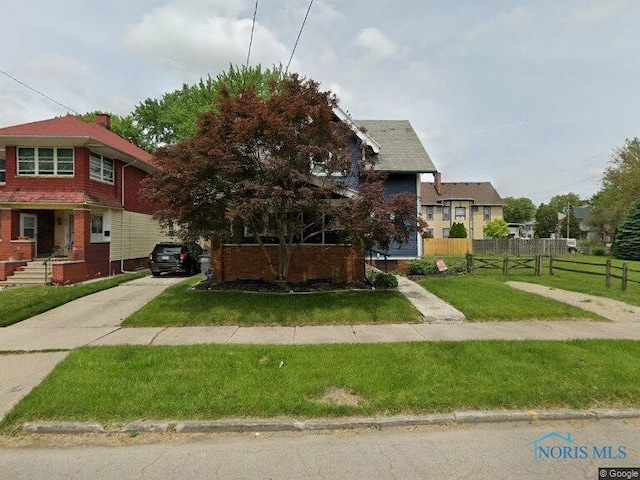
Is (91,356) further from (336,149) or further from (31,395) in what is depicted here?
(336,149)

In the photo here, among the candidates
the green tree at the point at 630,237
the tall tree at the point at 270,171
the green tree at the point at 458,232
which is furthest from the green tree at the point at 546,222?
the tall tree at the point at 270,171

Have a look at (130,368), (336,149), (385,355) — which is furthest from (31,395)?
(336,149)

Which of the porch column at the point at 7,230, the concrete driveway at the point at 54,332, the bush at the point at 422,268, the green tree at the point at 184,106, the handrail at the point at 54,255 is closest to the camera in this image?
the concrete driveway at the point at 54,332

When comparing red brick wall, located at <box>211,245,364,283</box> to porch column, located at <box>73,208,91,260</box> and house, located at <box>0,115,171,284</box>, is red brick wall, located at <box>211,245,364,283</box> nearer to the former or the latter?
house, located at <box>0,115,171,284</box>

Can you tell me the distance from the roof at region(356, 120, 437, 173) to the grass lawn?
25.9 feet

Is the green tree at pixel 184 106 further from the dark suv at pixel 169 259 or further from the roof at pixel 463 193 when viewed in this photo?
the roof at pixel 463 193

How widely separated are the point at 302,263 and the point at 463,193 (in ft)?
150

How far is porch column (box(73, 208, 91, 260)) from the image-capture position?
15.0 metres

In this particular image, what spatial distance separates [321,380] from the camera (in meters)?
4.89

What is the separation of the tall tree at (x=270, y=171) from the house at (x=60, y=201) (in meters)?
6.29

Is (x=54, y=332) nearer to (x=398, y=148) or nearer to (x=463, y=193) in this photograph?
(x=398, y=148)

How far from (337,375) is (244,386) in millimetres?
1296

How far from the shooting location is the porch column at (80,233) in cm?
1505

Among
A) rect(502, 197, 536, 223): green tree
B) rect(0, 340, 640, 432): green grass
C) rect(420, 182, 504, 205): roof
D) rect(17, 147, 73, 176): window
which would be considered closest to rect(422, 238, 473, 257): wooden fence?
rect(420, 182, 504, 205): roof
